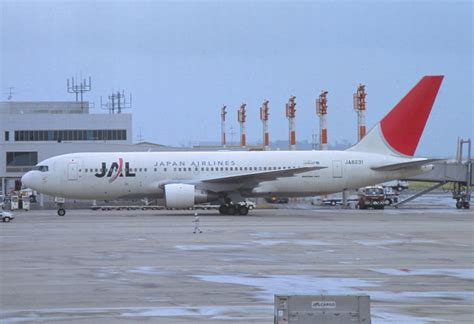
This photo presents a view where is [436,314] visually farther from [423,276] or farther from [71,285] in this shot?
[71,285]

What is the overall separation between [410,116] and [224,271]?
25654 mm

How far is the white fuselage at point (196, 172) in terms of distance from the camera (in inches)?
1531

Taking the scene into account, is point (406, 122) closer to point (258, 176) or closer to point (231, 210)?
point (258, 176)

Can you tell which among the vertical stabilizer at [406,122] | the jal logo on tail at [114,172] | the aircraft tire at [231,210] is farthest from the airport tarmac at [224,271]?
the vertical stabilizer at [406,122]

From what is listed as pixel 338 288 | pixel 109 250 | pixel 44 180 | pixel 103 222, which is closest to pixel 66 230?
pixel 103 222

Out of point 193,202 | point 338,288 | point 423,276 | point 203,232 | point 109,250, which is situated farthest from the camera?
point 193,202

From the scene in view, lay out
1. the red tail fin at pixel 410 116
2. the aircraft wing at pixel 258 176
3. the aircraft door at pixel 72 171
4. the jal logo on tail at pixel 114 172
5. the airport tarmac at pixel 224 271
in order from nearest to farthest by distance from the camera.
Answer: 1. the airport tarmac at pixel 224 271
2. the aircraft wing at pixel 258 176
3. the jal logo on tail at pixel 114 172
4. the aircraft door at pixel 72 171
5. the red tail fin at pixel 410 116

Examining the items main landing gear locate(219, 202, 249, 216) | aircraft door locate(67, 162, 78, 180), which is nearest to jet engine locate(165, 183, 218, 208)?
main landing gear locate(219, 202, 249, 216)

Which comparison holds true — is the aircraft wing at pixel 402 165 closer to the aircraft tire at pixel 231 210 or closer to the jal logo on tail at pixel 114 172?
the aircraft tire at pixel 231 210

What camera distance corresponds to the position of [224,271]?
54.6 feet

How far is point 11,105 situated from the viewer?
89.8m

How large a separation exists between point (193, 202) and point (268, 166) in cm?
432

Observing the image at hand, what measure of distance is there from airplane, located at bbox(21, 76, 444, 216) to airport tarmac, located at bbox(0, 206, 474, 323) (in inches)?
366

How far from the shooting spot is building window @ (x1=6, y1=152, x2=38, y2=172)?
6050cm
